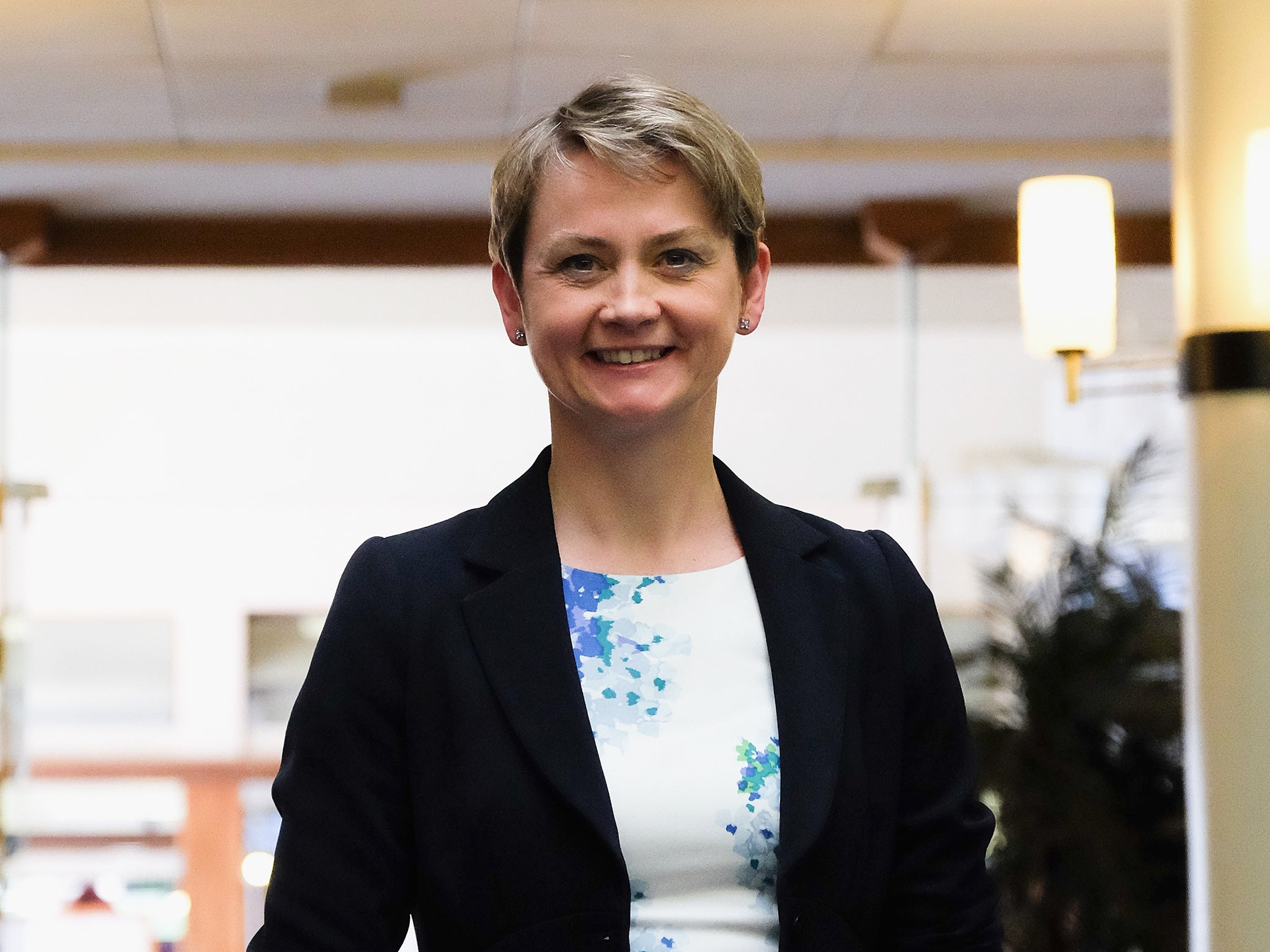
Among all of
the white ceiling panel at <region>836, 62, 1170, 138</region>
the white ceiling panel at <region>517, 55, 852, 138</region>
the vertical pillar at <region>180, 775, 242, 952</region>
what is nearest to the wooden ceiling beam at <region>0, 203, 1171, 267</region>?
the white ceiling panel at <region>836, 62, 1170, 138</region>

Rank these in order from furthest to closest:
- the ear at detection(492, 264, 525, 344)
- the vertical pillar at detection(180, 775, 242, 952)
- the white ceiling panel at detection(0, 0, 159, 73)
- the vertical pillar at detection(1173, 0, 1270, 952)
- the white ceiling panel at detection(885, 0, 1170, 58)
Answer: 1. the vertical pillar at detection(180, 775, 242, 952)
2. the white ceiling panel at detection(885, 0, 1170, 58)
3. the white ceiling panel at detection(0, 0, 159, 73)
4. the vertical pillar at detection(1173, 0, 1270, 952)
5. the ear at detection(492, 264, 525, 344)

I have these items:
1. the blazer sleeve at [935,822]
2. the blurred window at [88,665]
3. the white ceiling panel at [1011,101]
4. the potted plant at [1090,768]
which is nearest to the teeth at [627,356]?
the blazer sleeve at [935,822]

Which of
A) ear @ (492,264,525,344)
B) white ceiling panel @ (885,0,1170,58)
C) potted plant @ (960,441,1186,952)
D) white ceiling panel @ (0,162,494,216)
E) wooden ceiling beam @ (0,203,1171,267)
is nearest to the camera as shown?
ear @ (492,264,525,344)

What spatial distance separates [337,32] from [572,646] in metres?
2.86

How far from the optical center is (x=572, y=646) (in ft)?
3.15

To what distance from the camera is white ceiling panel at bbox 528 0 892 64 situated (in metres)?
3.38

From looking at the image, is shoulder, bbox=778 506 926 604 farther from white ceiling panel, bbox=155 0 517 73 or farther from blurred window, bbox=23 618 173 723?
blurred window, bbox=23 618 173 723

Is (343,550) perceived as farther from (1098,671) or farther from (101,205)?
(1098,671)

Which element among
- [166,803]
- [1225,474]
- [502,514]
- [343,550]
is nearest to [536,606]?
[502,514]

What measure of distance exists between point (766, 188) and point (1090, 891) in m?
2.29

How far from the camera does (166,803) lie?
5.00 meters

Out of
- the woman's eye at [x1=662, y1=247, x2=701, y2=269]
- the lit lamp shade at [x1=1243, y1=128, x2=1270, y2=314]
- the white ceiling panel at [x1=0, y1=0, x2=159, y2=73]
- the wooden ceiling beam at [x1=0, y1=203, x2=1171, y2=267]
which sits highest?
the white ceiling panel at [x1=0, y1=0, x2=159, y2=73]

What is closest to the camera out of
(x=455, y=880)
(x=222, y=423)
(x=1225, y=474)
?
(x=455, y=880)

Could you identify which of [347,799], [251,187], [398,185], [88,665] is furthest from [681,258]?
[88,665]
